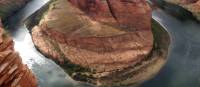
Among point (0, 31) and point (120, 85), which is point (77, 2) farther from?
point (0, 31)

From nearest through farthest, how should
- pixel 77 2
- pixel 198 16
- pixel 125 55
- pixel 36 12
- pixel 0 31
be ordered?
1. pixel 0 31
2. pixel 125 55
3. pixel 77 2
4. pixel 36 12
5. pixel 198 16

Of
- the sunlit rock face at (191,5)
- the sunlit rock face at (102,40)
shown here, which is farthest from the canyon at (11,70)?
the sunlit rock face at (191,5)

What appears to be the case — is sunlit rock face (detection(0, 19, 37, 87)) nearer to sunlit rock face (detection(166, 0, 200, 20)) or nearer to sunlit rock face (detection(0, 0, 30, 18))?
sunlit rock face (detection(0, 0, 30, 18))

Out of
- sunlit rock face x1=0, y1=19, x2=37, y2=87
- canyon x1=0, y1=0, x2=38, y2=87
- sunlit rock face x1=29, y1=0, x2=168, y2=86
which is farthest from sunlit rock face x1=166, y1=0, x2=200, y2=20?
sunlit rock face x1=0, y1=19, x2=37, y2=87

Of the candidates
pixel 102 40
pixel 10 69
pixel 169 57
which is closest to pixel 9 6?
pixel 102 40

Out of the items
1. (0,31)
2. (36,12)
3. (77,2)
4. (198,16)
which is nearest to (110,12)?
(77,2)

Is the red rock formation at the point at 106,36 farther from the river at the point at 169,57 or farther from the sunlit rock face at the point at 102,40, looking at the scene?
the river at the point at 169,57
